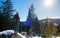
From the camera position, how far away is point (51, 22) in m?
4.63

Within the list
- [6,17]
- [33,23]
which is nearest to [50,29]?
[33,23]

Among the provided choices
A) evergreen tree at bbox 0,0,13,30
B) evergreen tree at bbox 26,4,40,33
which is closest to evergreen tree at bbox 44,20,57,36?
evergreen tree at bbox 26,4,40,33

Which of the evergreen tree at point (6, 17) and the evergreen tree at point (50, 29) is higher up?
the evergreen tree at point (6, 17)

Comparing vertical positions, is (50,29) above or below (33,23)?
below

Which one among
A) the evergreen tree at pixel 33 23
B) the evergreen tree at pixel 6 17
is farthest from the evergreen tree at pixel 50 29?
the evergreen tree at pixel 6 17

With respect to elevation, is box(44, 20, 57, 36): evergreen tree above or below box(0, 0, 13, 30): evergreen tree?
below

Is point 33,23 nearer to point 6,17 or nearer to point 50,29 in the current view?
point 50,29

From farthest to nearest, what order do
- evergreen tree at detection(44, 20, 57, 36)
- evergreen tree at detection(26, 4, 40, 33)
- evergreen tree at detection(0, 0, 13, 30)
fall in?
evergreen tree at detection(44, 20, 57, 36), evergreen tree at detection(26, 4, 40, 33), evergreen tree at detection(0, 0, 13, 30)

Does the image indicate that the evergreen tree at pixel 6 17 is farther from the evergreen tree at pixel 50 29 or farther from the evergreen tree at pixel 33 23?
the evergreen tree at pixel 50 29

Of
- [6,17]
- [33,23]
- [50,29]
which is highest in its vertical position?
[6,17]

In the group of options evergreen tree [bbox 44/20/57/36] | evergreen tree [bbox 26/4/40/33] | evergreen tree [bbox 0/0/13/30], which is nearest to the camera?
evergreen tree [bbox 0/0/13/30]

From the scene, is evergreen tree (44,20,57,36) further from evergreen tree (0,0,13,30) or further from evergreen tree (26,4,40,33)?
evergreen tree (0,0,13,30)

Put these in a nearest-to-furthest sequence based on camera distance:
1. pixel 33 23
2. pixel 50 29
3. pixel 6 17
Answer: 1. pixel 6 17
2. pixel 33 23
3. pixel 50 29

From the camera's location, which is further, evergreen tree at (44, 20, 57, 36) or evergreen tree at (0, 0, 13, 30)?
evergreen tree at (44, 20, 57, 36)
